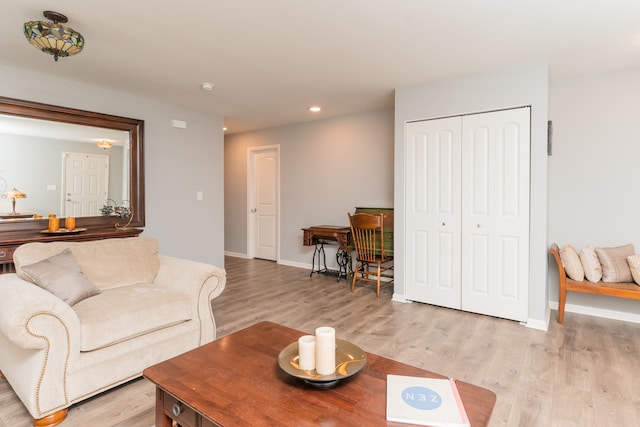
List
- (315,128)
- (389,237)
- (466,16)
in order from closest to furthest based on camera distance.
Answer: (466,16) → (389,237) → (315,128)

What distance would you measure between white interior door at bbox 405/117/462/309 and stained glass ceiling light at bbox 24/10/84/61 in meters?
2.95

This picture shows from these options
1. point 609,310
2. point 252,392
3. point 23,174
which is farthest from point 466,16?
point 23,174

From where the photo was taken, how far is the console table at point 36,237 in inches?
110

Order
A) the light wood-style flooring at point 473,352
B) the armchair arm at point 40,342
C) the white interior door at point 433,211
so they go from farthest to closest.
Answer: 1. the white interior door at point 433,211
2. the light wood-style flooring at point 473,352
3. the armchair arm at point 40,342

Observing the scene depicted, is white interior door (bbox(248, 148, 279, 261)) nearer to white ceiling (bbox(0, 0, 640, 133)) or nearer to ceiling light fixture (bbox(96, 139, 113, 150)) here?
white ceiling (bbox(0, 0, 640, 133))

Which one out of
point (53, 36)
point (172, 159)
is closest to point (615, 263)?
point (53, 36)

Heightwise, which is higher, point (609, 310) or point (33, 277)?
point (33, 277)

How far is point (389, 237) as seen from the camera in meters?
4.44

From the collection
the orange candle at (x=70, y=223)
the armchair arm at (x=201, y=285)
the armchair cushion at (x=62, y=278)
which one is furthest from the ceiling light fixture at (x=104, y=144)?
the armchair arm at (x=201, y=285)

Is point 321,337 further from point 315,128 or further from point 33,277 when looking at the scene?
point 315,128

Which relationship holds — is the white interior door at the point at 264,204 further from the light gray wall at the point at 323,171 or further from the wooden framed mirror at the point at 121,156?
the wooden framed mirror at the point at 121,156

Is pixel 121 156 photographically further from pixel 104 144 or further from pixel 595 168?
pixel 595 168

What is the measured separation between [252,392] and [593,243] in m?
3.58

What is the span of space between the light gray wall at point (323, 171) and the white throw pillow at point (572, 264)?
2084mm
